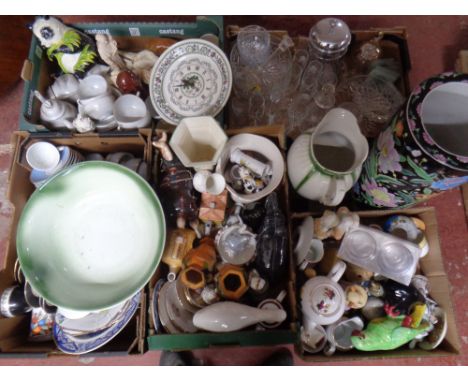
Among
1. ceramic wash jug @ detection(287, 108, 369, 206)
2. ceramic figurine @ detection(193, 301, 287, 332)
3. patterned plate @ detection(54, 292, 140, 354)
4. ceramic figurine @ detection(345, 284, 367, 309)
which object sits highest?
ceramic wash jug @ detection(287, 108, 369, 206)

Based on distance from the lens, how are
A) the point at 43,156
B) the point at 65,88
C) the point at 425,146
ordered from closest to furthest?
1. the point at 425,146
2. the point at 43,156
3. the point at 65,88

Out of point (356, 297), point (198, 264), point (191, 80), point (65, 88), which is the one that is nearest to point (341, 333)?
point (356, 297)

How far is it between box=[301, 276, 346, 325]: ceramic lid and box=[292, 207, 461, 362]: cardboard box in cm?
6

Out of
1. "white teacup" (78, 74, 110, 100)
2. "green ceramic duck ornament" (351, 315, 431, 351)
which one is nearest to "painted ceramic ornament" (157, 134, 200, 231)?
"white teacup" (78, 74, 110, 100)

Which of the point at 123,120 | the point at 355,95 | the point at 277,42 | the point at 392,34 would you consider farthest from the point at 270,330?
the point at 392,34

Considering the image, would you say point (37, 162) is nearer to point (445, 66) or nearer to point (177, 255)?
point (177, 255)

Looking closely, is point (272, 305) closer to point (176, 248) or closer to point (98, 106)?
point (176, 248)

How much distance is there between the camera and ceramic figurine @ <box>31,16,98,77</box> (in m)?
0.86

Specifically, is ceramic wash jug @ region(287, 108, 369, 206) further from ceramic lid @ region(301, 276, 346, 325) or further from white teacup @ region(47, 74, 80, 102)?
white teacup @ region(47, 74, 80, 102)

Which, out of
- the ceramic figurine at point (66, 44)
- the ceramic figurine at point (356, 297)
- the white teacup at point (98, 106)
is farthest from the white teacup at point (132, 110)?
the ceramic figurine at point (356, 297)

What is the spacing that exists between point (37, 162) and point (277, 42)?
745mm

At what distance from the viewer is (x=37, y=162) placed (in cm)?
82

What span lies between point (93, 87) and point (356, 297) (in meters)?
0.82

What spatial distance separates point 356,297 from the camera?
0.79 metres
